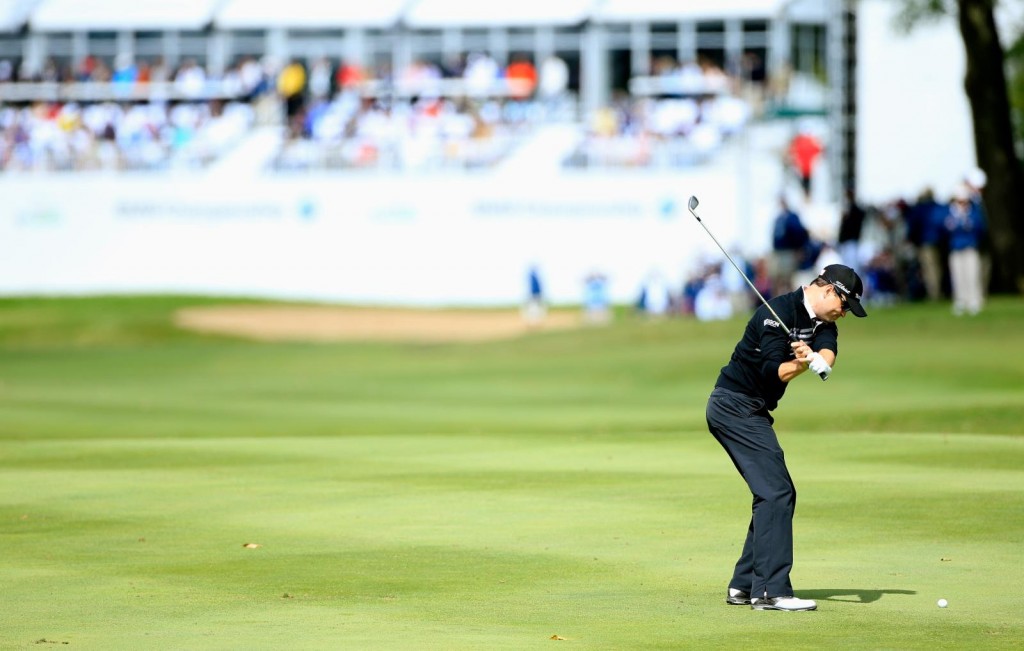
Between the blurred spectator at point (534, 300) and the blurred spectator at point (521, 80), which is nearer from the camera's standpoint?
the blurred spectator at point (534, 300)

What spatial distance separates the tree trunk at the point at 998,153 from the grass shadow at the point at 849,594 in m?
23.3

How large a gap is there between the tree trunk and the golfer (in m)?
23.5

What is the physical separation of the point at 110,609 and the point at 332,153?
1613 inches

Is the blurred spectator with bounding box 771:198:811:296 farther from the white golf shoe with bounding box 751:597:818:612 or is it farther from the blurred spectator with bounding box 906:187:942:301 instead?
the white golf shoe with bounding box 751:597:818:612

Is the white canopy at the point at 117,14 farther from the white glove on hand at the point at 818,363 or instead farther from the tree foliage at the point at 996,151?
the white glove on hand at the point at 818,363

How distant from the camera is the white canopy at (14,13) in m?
56.2

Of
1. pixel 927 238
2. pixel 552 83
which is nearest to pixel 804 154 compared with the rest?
pixel 552 83

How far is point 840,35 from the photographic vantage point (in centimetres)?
5347

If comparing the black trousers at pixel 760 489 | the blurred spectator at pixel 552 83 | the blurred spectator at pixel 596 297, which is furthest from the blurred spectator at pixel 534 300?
the black trousers at pixel 760 489

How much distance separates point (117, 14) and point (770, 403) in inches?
1950

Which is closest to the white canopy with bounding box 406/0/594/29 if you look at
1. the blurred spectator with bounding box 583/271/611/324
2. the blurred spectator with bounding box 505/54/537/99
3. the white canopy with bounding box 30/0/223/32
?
the blurred spectator with bounding box 505/54/537/99

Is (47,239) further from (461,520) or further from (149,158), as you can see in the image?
(461,520)

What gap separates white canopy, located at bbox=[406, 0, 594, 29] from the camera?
176ft

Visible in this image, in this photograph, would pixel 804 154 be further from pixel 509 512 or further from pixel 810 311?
pixel 810 311
